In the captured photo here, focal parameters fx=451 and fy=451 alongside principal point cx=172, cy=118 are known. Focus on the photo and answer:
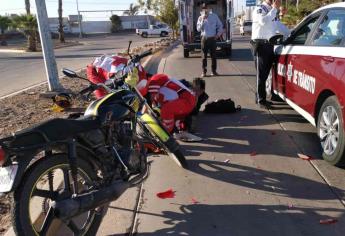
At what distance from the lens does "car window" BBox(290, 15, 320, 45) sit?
6.47 meters

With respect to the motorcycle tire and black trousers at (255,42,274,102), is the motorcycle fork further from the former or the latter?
black trousers at (255,42,274,102)

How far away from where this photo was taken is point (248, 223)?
3.99 metres

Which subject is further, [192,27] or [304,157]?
[192,27]

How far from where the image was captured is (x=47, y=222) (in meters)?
3.38

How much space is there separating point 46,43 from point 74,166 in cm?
753

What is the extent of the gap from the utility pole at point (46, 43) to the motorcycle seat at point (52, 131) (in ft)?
23.8

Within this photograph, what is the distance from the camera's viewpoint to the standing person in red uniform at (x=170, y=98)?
19.8 ft

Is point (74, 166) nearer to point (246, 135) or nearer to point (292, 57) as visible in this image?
point (246, 135)

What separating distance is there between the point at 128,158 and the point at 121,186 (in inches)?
12.0

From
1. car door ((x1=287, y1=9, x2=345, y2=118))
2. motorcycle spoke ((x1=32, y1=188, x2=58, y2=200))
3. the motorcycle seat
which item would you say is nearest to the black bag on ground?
car door ((x1=287, y1=9, x2=345, y2=118))

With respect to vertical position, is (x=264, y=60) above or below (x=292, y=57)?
below

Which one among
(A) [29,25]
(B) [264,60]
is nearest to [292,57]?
(B) [264,60]

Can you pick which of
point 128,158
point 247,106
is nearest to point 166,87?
point 128,158

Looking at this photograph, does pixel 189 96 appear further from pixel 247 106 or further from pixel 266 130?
pixel 247 106
